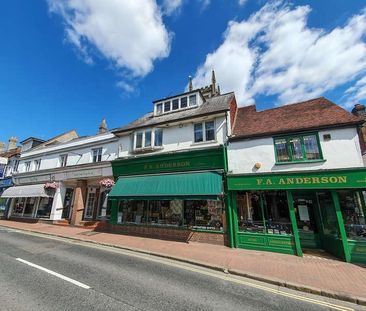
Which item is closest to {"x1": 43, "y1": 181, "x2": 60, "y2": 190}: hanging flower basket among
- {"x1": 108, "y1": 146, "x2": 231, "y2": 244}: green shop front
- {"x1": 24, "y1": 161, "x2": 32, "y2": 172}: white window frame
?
{"x1": 24, "y1": 161, "x2": 32, "y2": 172}: white window frame

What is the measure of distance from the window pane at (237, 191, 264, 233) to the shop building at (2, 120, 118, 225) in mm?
10465

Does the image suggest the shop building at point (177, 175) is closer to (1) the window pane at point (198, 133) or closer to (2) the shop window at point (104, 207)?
(1) the window pane at point (198, 133)

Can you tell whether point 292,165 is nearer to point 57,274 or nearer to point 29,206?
point 57,274

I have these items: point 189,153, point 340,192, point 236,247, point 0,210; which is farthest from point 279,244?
point 0,210

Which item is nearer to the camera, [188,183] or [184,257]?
[184,257]

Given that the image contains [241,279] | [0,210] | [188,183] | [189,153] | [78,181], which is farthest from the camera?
[0,210]

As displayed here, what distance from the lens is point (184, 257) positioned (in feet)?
29.8

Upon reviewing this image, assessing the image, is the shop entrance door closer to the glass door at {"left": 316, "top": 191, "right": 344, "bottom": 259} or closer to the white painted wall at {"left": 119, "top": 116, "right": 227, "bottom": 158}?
the glass door at {"left": 316, "top": 191, "right": 344, "bottom": 259}

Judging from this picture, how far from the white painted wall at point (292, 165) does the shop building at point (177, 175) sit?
860mm

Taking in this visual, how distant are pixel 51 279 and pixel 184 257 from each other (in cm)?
517

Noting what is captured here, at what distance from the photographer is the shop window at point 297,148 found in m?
10.8

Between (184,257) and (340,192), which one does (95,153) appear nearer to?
(184,257)

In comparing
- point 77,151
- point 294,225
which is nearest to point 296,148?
point 294,225

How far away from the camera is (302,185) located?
1016cm
